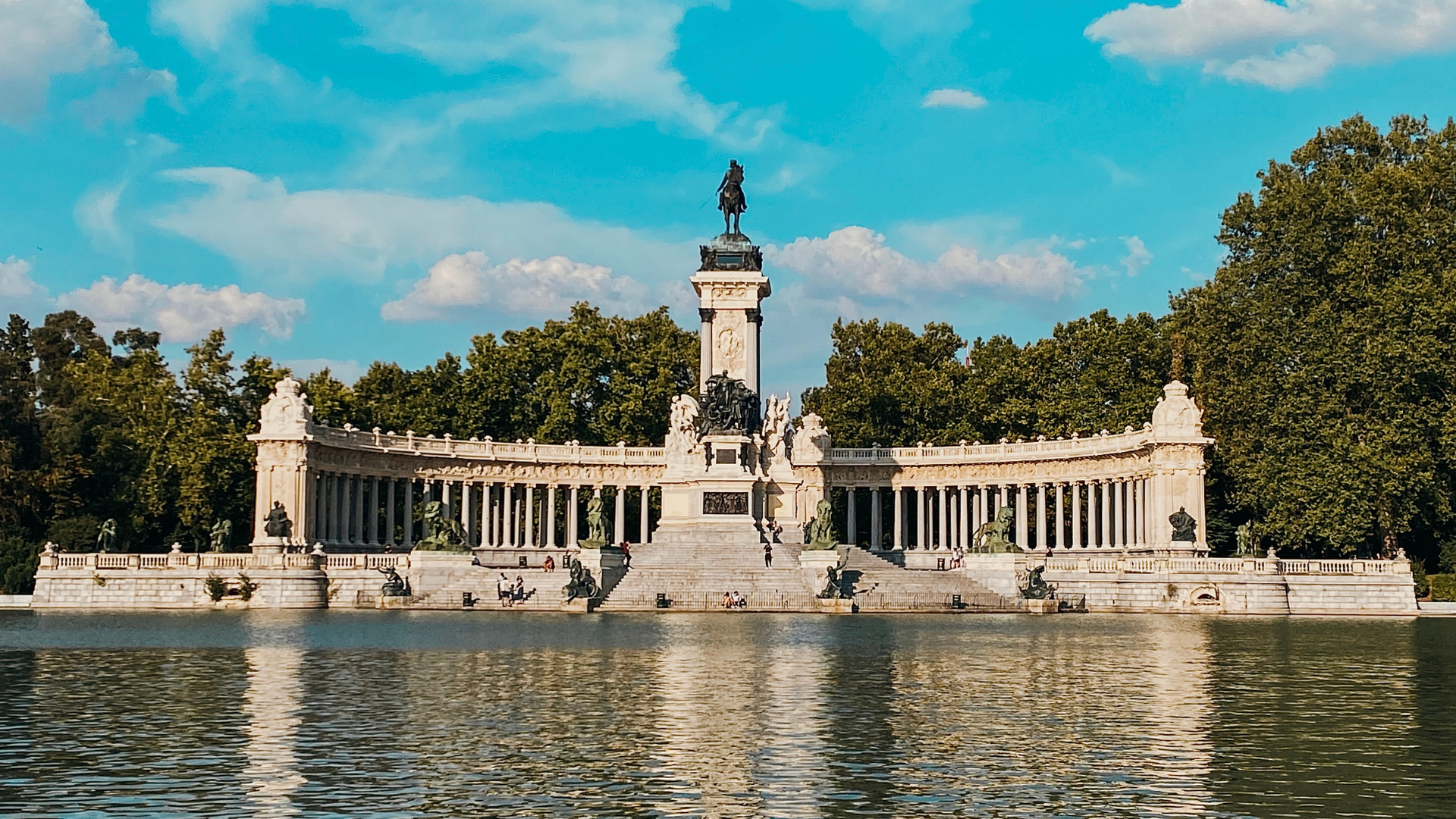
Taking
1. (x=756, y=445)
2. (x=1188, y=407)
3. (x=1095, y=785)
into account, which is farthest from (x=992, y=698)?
(x=756, y=445)

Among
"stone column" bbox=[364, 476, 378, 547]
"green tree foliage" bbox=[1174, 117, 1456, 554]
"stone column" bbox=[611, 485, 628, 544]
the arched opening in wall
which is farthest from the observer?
"stone column" bbox=[611, 485, 628, 544]

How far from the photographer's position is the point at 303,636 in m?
41.6

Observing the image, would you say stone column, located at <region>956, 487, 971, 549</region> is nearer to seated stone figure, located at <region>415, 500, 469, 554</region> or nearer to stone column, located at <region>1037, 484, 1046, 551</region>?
stone column, located at <region>1037, 484, 1046, 551</region>

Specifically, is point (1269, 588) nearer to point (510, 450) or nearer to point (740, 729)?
point (740, 729)

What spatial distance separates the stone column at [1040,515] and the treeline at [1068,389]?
5.57m

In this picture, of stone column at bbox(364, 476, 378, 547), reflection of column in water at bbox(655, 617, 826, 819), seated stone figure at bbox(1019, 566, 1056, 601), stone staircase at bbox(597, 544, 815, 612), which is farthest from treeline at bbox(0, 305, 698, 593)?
reflection of column in water at bbox(655, 617, 826, 819)

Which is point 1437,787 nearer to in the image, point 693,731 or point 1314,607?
point 693,731

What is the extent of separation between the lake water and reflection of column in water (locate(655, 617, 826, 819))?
0.23ft

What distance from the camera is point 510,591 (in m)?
59.9

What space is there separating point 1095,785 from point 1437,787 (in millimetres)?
3872

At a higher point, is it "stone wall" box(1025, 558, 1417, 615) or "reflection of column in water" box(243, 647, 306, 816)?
"stone wall" box(1025, 558, 1417, 615)

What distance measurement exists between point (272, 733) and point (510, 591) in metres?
38.2

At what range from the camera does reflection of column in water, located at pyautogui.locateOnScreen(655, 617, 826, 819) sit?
1725cm

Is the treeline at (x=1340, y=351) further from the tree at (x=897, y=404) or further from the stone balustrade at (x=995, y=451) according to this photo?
the tree at (x=897, y=404)
